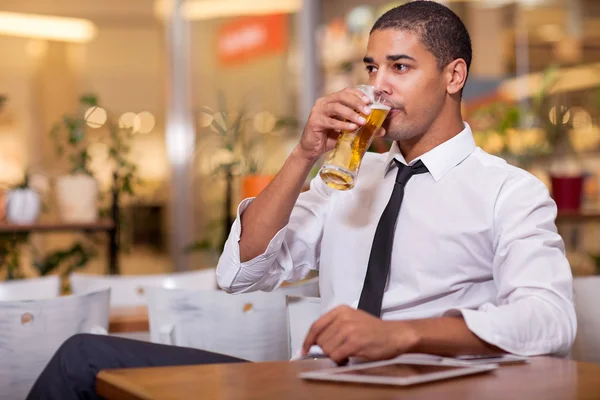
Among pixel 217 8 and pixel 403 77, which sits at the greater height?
pixel 217 8

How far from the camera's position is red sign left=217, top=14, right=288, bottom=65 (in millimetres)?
6820

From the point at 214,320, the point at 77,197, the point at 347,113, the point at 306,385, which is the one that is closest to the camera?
the point at 306,385

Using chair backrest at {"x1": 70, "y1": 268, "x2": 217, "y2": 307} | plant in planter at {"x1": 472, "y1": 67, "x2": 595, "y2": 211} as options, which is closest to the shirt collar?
chair backrest at {"x1": 70, "y1": 268, "x2": 217, "y2": 307}

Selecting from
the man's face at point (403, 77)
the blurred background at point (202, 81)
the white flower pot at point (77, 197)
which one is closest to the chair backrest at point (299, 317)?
the man's face at point (403, 77)

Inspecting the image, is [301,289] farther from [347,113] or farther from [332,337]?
[332,337]

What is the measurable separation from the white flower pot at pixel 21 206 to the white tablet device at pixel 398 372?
2970 millimetres

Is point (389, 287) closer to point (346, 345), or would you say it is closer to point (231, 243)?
point (231, 243)

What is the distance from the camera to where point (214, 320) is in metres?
2.26

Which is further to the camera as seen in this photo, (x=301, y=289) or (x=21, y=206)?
(x=21, y=206)

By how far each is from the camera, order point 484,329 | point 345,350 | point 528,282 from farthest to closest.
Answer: point 528,282, point 484,329, point 345,350

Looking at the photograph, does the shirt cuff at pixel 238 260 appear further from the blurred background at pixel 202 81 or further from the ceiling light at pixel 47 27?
the ceiling light at pixel 47 27

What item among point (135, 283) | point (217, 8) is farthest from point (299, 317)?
point (217, 8)

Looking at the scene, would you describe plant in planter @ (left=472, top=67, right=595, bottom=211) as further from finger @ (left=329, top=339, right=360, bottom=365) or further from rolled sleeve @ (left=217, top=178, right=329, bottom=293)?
finger @ (left=329, top=339, right=360, bottom=365)

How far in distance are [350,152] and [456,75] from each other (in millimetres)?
428
